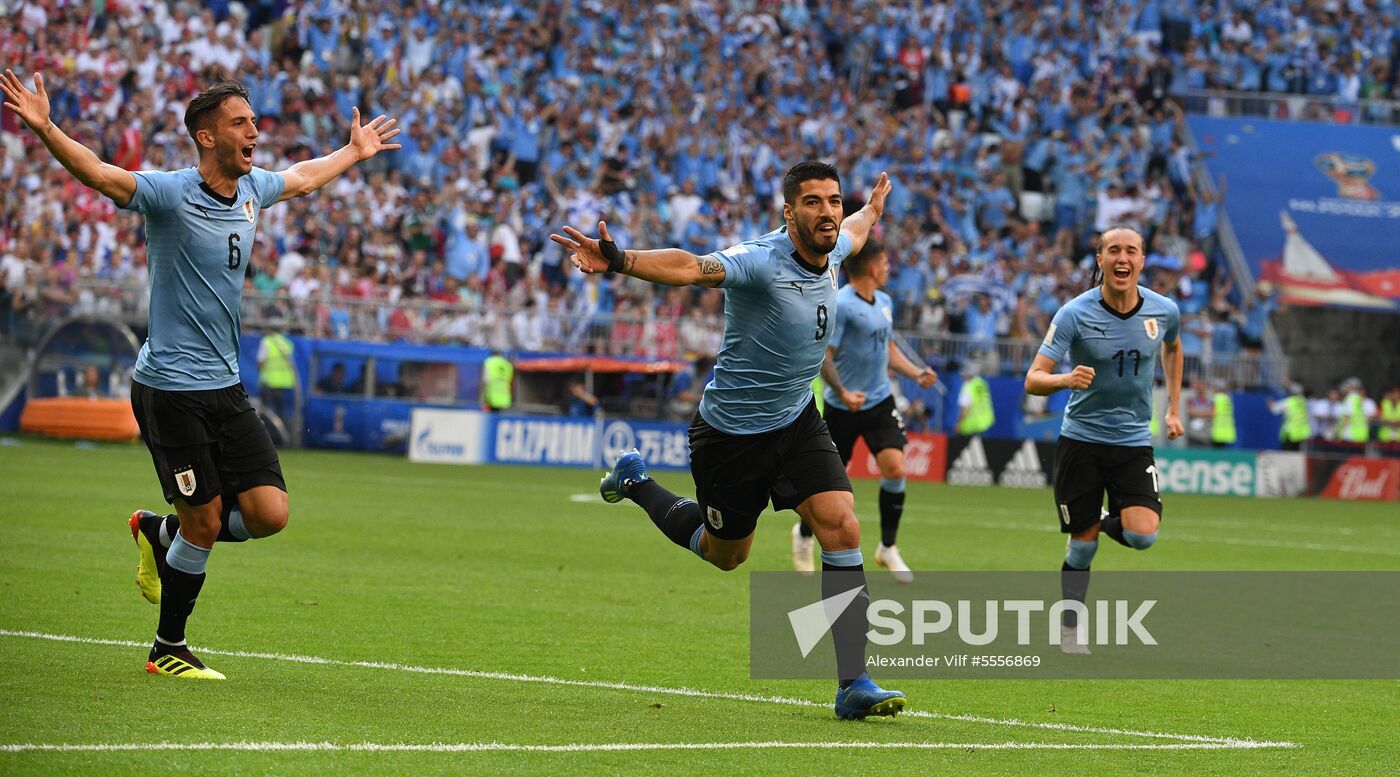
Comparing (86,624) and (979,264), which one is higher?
(979,264)

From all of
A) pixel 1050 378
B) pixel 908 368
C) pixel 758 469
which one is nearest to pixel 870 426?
pixel 908 368

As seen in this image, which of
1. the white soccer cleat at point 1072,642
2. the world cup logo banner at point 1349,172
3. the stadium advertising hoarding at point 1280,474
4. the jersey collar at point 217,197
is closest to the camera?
the jersey collar at point 217,197

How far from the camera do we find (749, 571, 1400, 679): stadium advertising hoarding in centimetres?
A: 991

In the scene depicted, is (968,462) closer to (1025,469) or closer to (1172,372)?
(1025,469)

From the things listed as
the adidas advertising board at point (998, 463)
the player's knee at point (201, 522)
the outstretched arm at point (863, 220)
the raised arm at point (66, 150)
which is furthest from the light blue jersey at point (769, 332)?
the adidas advertising board at point (998, 463)

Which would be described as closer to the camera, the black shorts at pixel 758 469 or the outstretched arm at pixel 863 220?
the black shorts at pixel 758 469

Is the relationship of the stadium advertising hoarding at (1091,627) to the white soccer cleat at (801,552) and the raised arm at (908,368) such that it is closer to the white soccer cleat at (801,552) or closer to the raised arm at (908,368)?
the white soccer cleat at (801,552)

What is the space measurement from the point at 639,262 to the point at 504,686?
7.42 feet

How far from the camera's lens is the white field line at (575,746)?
628 cm

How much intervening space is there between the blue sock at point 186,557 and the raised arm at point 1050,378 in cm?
462

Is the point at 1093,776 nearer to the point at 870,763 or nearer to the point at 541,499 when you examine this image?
the point at 870,763

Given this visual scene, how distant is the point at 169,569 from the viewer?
8.23 meters

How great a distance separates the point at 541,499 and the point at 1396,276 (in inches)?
866

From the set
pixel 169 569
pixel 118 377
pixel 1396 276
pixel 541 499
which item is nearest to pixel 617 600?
pixel 169 569
